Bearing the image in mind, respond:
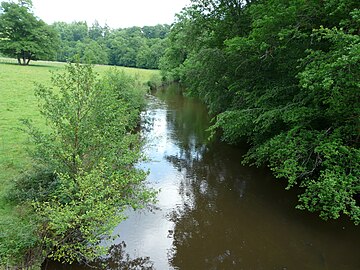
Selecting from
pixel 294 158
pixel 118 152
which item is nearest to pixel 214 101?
pixel 294 158


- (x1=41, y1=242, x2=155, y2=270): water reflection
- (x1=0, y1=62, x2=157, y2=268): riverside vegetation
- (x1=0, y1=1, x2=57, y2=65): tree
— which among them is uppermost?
(x1=0, y1=1, x2=57, y2=65): tree

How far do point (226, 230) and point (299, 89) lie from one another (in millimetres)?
6326

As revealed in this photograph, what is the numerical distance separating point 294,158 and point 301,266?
10.5 ft

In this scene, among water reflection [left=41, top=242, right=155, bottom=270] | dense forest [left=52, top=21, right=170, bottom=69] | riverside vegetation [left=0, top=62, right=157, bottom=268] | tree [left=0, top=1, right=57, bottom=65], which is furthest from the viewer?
dense forest [left=52, top=21, right=170, bottom=69]

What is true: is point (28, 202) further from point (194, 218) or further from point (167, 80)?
point (167, 80)

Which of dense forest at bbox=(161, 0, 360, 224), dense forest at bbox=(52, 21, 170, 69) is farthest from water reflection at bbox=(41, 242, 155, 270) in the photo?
dense forest at bbox=(52, 21, 170, 69)

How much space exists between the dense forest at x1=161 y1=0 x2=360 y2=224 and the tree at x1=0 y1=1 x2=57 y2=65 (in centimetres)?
3545

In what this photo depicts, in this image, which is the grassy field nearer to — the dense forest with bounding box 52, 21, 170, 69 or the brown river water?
the brown river water

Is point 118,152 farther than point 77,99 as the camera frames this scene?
Yes

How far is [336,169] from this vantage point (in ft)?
24.6

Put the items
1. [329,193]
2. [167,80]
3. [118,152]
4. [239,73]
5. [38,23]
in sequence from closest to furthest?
[329,193] < [118,152] < [239,73] < [38,23] < [167,80]

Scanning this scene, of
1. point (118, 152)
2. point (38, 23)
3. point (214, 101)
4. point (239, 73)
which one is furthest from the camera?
point (38, 23)

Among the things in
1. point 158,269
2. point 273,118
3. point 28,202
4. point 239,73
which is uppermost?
point 239,73

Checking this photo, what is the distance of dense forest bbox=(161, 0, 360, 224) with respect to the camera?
7.28 metres
